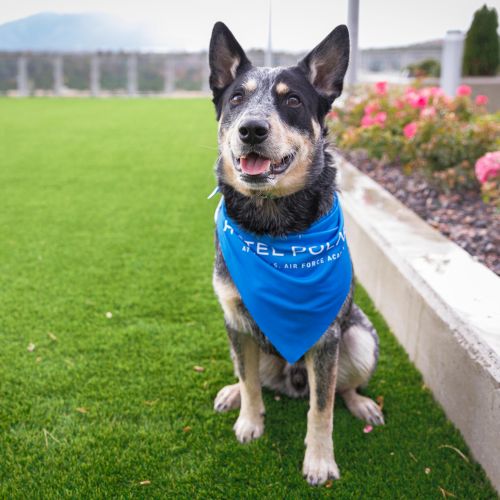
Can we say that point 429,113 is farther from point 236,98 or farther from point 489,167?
point 236,98

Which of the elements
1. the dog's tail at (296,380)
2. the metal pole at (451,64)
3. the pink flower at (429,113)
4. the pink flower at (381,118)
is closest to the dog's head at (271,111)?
the dog's tail at (296,380)

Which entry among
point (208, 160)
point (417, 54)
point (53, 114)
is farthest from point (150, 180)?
point (417, 54)

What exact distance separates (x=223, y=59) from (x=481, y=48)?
1153cm

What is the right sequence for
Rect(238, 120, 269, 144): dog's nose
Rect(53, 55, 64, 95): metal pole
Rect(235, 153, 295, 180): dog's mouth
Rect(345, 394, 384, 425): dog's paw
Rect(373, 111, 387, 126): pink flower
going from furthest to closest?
Rect(53, 55, 64, 95): metal pole, Rect(373, 111, 387, 126): pink flower, Rect(345, 394, 384, 425): dog's paw, Rect(235, 153, 295, 180): dog's mouth, Rect(238, 120, 269, 144): dog's nose

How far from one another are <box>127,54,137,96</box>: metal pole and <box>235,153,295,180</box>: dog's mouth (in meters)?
29.3

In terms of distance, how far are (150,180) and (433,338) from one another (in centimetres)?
612

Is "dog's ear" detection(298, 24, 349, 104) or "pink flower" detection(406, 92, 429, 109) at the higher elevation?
"dog's ear" detection(298, 24, 349, 104)

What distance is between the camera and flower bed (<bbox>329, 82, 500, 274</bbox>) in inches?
162

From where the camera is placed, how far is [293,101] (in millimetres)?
2457

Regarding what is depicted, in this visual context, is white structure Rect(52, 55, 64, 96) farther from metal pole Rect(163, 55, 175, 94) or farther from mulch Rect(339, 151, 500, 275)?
mulch Rect(339, 151, 500, 275)

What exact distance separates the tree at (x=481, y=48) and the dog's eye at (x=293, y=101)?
36.1 ft

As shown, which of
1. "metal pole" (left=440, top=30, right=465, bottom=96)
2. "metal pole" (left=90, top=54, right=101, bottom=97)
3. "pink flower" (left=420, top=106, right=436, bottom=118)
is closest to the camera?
"pink flower" (left=420, top=106, right=436, bottom=118)

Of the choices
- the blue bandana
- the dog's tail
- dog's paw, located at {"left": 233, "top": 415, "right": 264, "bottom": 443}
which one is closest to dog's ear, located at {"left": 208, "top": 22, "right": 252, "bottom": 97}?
the blue bandana

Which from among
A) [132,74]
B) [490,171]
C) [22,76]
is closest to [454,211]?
[490,171]
